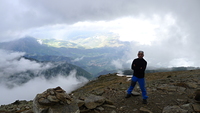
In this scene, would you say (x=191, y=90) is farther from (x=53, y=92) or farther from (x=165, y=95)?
(x=53, y=92)

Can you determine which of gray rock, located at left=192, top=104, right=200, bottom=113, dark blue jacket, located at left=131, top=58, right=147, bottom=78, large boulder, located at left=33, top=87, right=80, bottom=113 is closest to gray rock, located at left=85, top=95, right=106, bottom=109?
large boulder, located at left=33, top=87, right=80, bottom=113

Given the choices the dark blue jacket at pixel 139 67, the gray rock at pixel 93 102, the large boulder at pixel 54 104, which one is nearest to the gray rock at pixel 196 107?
the dark blue jacket at pixel 139 67

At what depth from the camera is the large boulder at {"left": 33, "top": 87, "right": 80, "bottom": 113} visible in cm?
813

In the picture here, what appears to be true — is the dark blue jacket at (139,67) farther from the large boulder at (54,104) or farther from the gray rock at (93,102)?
the large boulder at (54,104)

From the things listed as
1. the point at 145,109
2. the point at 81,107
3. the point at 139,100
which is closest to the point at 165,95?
the point at 139,100

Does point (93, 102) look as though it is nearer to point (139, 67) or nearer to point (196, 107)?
point (139, 67)

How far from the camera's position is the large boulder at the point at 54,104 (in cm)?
813

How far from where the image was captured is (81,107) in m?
9.88

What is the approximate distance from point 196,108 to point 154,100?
9.95ft

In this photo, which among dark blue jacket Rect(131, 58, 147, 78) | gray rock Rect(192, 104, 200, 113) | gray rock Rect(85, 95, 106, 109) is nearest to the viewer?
gray rock Rect(192, 104, 200, 113)

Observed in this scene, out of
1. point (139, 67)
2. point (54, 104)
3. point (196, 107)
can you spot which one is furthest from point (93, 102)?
point (196, 107)

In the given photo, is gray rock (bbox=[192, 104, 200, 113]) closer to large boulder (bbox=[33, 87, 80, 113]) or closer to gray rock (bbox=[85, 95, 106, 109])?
gray rock (bbox=[85, 95, 106, 109])

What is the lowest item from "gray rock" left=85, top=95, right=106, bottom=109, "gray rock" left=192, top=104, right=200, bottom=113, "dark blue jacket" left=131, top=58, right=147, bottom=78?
"gray rock" left=85, top=95, right=106, bottom=109

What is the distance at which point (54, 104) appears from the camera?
8.45 m
